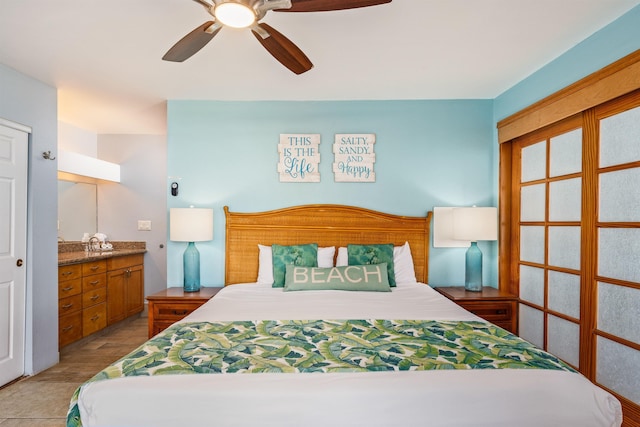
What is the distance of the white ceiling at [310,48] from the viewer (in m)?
2.09

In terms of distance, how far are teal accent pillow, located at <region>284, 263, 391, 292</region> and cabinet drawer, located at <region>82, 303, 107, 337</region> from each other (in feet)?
7.69

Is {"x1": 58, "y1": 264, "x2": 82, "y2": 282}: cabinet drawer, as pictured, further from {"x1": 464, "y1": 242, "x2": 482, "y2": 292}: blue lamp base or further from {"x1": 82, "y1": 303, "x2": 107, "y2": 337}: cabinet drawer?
{"x1": 464, "y1": 242, "x2": 482, "y2": 292}: blue lamp base

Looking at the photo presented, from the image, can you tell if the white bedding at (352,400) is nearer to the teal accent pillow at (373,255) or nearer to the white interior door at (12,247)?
the teal accent pillow at (373,255)

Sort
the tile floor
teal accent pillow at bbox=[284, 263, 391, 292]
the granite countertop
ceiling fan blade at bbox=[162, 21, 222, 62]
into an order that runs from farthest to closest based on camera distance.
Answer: the granite countertop < teal accent pillow at bbox=[284, 263, 391, 292] < the tile floor < ceiling fan blade at bbox=[162, 21, 222, 62]

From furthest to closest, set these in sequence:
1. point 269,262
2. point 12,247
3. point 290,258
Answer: point 269,262, point 290,258, point 12,247

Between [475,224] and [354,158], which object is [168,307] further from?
[475,224]

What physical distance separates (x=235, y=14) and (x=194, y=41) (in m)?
0.39

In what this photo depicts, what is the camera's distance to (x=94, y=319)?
13.1 ft

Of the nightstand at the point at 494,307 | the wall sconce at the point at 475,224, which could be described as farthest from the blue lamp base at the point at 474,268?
the nightstand at the point at 494,307

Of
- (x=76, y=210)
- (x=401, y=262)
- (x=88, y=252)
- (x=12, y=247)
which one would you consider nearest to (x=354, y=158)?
(x=401, y=262)

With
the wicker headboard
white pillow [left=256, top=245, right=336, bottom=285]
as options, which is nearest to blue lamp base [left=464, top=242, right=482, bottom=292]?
the wicker headboard

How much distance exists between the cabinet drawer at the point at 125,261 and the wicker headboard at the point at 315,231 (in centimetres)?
166

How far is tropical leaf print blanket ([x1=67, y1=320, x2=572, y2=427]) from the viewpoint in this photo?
5.08 feet

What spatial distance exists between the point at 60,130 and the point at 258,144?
8.30 ft
